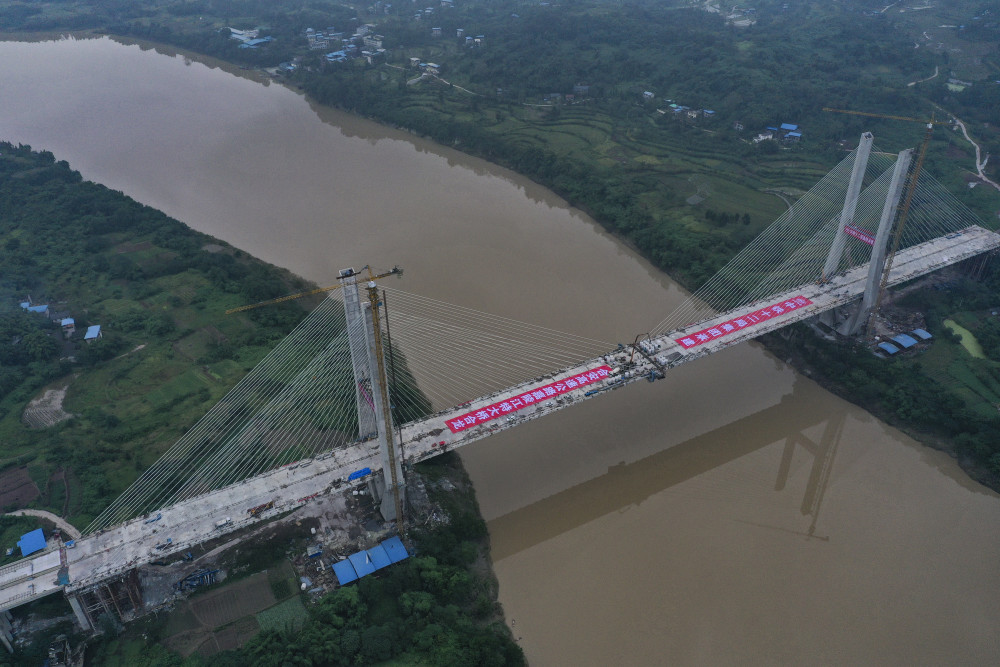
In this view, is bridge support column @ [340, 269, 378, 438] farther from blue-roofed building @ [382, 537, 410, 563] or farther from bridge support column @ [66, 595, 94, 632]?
bridge support column @ [66, 595, 94, 632]

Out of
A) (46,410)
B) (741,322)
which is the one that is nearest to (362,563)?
(46,410)

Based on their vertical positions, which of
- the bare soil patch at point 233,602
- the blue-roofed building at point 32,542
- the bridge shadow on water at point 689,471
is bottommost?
the bridge shadow on water at point 689,471

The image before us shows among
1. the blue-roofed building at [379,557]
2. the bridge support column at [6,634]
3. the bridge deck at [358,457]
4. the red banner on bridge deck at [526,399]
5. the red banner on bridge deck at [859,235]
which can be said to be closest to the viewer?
the bridge support column at [6,634]

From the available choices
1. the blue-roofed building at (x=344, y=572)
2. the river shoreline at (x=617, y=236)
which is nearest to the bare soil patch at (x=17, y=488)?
the blue-roofed building at (x=344, y=572)

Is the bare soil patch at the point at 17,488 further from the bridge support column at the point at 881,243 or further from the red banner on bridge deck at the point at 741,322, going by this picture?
the bridge support column at the point at 881,243

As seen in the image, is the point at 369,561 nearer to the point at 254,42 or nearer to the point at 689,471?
the point at 689,471

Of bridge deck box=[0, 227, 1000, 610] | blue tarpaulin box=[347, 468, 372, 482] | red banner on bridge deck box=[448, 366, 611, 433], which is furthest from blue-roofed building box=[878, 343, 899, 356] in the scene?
blue tarpaulin box=[347, 468, 372, 482]

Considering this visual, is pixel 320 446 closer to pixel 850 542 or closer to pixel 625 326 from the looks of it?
pixel 625 326
